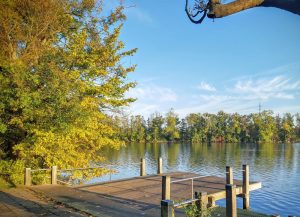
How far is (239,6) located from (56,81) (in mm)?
13399

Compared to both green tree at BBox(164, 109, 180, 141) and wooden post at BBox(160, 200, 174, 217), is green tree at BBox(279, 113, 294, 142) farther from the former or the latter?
wooden post at BBox(160, 200, 174, 217)

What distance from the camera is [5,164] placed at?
1688 centimetres

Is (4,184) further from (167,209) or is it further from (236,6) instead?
(236,6)

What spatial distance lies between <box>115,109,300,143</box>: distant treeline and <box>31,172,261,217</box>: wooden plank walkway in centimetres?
11143

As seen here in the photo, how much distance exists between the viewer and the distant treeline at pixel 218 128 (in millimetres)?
130000

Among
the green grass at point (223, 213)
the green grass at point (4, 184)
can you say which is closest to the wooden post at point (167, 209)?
the green grass at point (223, 213)

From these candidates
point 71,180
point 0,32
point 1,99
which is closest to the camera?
point 1,99

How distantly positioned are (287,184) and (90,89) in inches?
802

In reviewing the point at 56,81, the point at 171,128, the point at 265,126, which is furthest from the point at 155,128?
the point at 56,81

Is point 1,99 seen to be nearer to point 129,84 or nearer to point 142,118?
point 129,84

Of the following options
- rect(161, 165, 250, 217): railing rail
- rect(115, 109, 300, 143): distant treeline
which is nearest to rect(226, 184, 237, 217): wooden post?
rect(161, 165, 250, 217): railing rail

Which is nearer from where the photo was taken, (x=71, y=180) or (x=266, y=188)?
(x=71, y=180)

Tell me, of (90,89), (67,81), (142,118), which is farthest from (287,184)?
(142,118)

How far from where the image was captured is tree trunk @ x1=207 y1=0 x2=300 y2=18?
12.6 ft
